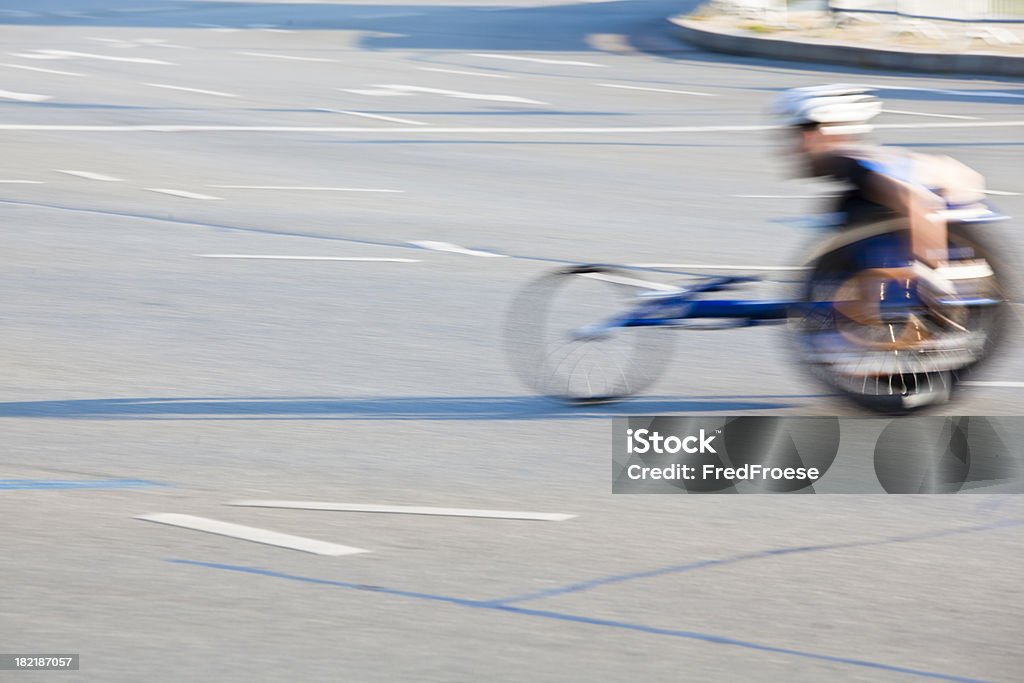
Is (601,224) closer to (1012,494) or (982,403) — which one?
(982,403)

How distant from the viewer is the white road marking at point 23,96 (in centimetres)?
2014

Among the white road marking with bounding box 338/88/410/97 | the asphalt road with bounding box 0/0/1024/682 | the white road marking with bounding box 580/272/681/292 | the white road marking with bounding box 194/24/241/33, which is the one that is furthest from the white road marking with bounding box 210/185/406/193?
the white road marking with bounding box 194/24/241/33

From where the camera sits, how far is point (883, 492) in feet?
19.6

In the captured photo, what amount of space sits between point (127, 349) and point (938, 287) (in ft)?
12.8

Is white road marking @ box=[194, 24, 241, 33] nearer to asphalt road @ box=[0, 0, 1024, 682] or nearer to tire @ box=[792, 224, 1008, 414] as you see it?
asphalt road @ box=[0, 0, 1024, 682]

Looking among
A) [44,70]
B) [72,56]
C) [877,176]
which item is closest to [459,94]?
[44,70]

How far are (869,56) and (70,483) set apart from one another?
1905cm

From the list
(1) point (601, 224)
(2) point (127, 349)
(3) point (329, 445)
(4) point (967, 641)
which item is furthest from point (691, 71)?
(4) point (967, 641)

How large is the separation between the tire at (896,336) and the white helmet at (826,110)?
47 centimetres

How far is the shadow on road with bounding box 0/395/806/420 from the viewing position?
7.19 meters

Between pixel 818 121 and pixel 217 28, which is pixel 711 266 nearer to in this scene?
pixel 818 121

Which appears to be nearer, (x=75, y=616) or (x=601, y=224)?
(x=75, y=616)

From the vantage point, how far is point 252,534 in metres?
5.53

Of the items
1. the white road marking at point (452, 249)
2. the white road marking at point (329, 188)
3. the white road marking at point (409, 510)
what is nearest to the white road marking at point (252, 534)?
the white road marking at point (409, 510)
